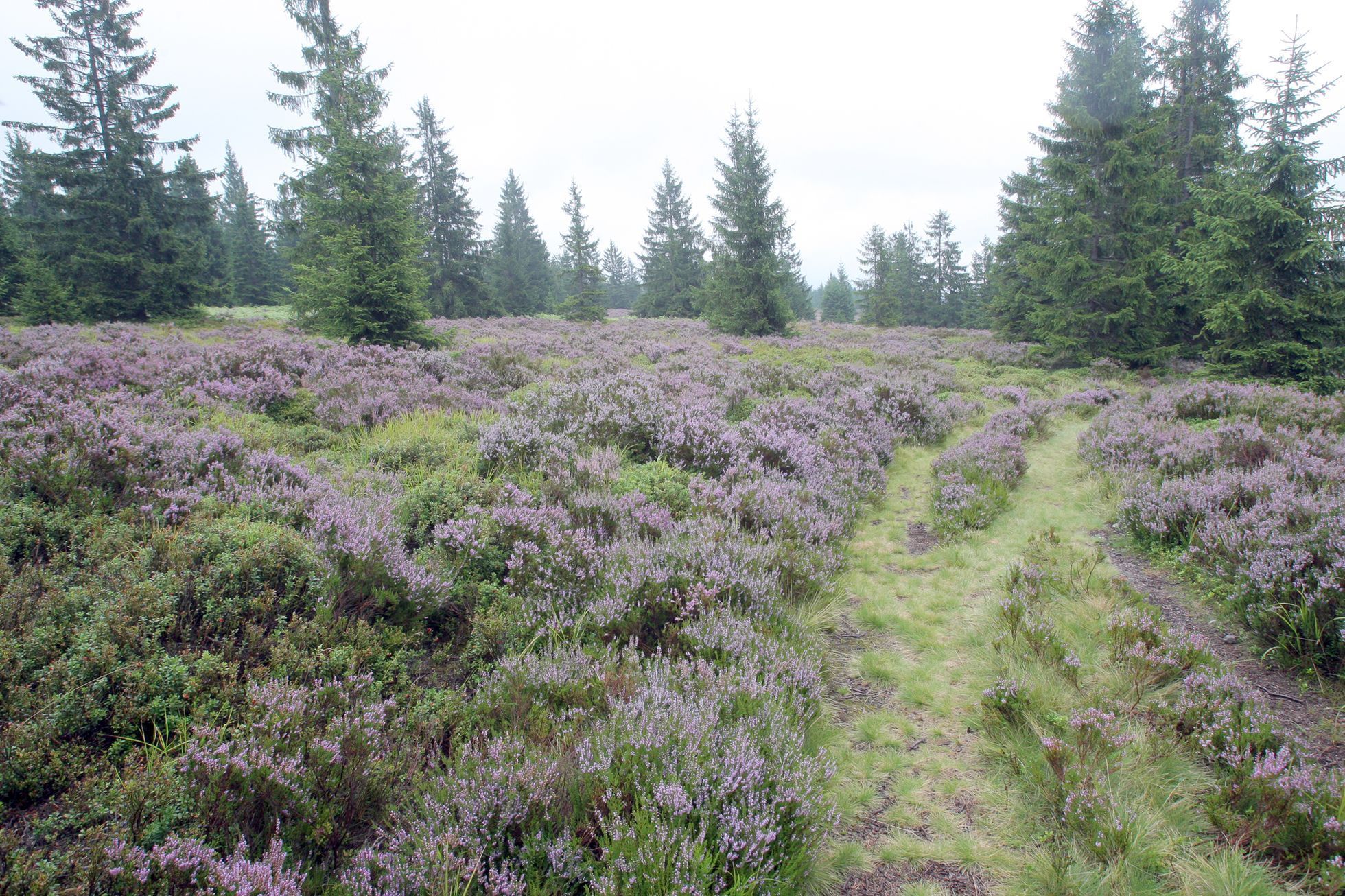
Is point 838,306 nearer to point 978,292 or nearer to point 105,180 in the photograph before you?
point 978,292

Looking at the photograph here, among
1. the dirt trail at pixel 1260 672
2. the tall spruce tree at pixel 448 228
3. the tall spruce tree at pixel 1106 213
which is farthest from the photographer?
the tall spruce tree at pixel 448 228

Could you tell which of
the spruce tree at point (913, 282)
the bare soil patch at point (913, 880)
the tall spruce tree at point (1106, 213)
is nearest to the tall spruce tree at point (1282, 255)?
the tall spruce tree at point (1106, 213)

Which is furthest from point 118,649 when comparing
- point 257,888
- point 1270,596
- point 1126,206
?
point 1126,206

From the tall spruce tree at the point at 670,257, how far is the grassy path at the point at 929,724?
38.9 metres

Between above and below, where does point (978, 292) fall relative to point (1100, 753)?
above

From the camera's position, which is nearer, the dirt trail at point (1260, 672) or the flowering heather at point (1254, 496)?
the dirt trail at point (1260, 672)

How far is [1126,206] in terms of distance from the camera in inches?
744

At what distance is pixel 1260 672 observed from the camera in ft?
12.4

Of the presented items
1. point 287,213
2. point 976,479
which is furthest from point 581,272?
point 976,479

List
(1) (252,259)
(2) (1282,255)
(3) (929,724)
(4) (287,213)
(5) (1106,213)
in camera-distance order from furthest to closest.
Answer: (1) (252,259)
(4) (287,213)
(5) (1106,213)
(2) (1282,255)
(3) (929,724)

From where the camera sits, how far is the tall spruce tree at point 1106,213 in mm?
18344

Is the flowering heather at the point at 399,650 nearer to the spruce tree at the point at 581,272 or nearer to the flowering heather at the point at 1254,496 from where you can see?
the flowering heather at the point at 1254,496

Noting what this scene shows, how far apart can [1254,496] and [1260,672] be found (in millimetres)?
2898

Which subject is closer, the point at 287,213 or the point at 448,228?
the point at 287,213
